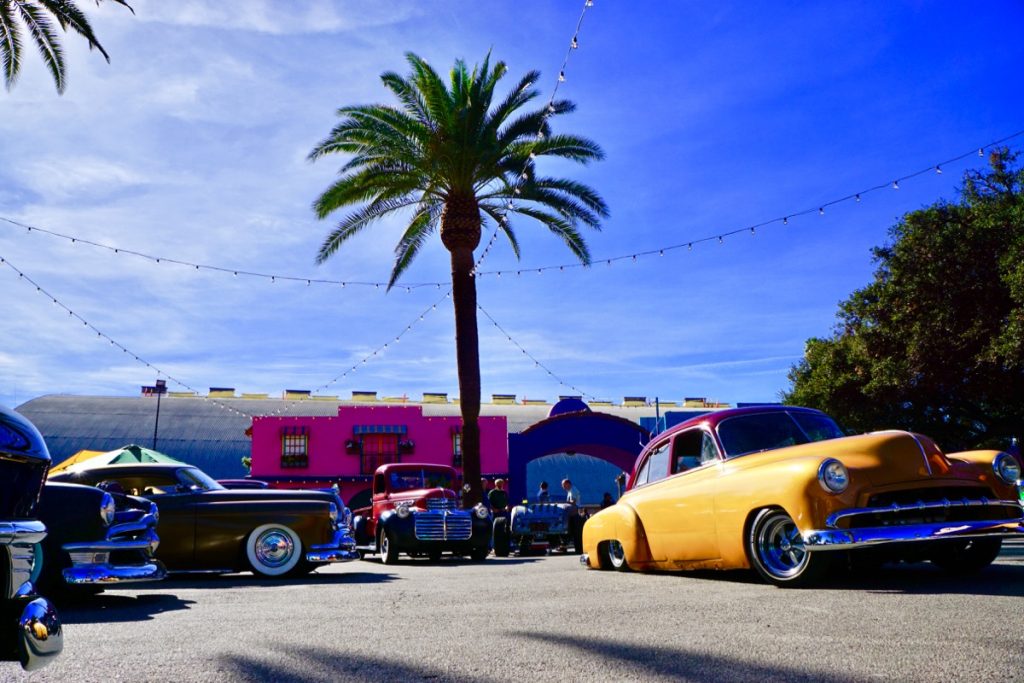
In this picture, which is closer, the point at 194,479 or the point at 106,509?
the point at 106,509

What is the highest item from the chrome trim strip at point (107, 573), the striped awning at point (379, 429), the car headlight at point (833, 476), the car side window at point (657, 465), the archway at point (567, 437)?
the striped awning at point (379, 429)

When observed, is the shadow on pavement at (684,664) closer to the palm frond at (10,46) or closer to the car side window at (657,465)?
the car side window at (657,465)

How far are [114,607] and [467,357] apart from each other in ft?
45.3

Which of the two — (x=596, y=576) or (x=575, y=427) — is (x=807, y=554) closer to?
(x=596, y=576)

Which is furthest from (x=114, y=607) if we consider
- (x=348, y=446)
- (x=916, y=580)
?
(x=348, y=446)

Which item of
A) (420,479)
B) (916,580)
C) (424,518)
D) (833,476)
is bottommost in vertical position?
(916,580)

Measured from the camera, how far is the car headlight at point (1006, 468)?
→ 21.8 feet

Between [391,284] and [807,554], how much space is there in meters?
17.3

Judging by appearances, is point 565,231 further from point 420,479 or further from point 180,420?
point 180,420

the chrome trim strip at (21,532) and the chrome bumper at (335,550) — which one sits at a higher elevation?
the chrome bumper at (335,550)

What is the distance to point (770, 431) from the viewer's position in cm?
789

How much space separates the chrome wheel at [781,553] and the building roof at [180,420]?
3081cm

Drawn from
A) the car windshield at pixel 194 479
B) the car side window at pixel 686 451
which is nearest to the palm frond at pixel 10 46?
the car windshield at pixel 194 479

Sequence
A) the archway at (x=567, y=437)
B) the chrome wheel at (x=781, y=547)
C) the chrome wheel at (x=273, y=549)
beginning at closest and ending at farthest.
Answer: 1. the chrome wheel at (x=781, y=547)
2. the chrome wheel at (x=273, y=549)
3. the archway at (x=567, y=437)
